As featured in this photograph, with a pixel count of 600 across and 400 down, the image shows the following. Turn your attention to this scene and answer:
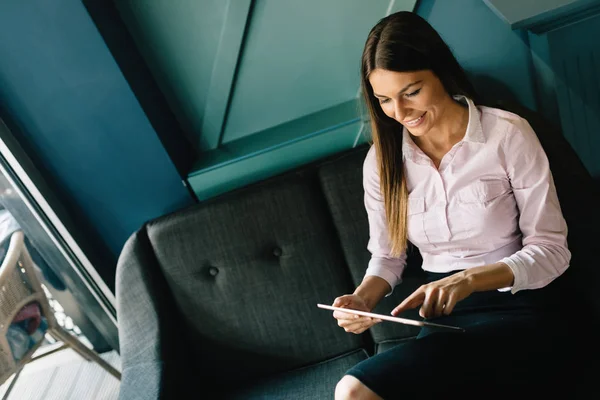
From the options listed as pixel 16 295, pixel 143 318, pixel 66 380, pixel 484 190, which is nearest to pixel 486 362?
pixel 484 190

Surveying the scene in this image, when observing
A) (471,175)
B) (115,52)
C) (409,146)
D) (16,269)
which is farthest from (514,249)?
(16,269)

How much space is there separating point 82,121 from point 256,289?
0.70m

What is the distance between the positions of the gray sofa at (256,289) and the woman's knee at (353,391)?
0.45 m

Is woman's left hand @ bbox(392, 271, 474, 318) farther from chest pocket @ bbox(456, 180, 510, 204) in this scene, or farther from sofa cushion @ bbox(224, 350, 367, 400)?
sofa cushion @ bbox(224, 350, 367, 400)

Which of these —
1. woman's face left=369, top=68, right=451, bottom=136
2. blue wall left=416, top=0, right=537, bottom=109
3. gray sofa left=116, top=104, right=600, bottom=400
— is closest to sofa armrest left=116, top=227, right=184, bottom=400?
gray sofa left=116, top=104, right=600, bottom=400

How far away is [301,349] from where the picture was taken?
1.59 m

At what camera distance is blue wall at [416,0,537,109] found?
140cm

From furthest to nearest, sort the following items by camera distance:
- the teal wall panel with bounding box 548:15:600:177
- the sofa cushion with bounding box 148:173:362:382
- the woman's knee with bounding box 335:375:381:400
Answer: the sofa cushion with bounding box 148:173:362:382, the teal wall panel with bounding box 548:15:600:177, the woman's knee with bounding box 335:375:381:400

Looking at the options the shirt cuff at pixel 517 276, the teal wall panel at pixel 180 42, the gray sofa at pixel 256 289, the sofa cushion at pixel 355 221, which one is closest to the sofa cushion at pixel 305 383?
the gray sofa at pixel 256 289

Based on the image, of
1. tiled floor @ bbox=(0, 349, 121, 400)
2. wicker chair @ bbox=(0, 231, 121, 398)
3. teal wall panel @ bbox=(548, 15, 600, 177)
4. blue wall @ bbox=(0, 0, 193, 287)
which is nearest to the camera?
teal wall panel @ bbox=(548, 15, 600, 177)

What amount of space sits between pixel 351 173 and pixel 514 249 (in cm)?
48

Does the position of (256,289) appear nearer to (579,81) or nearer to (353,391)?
(353,391)

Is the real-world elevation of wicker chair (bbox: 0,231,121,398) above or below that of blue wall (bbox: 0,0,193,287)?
below

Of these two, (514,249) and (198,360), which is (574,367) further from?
(198,360)
